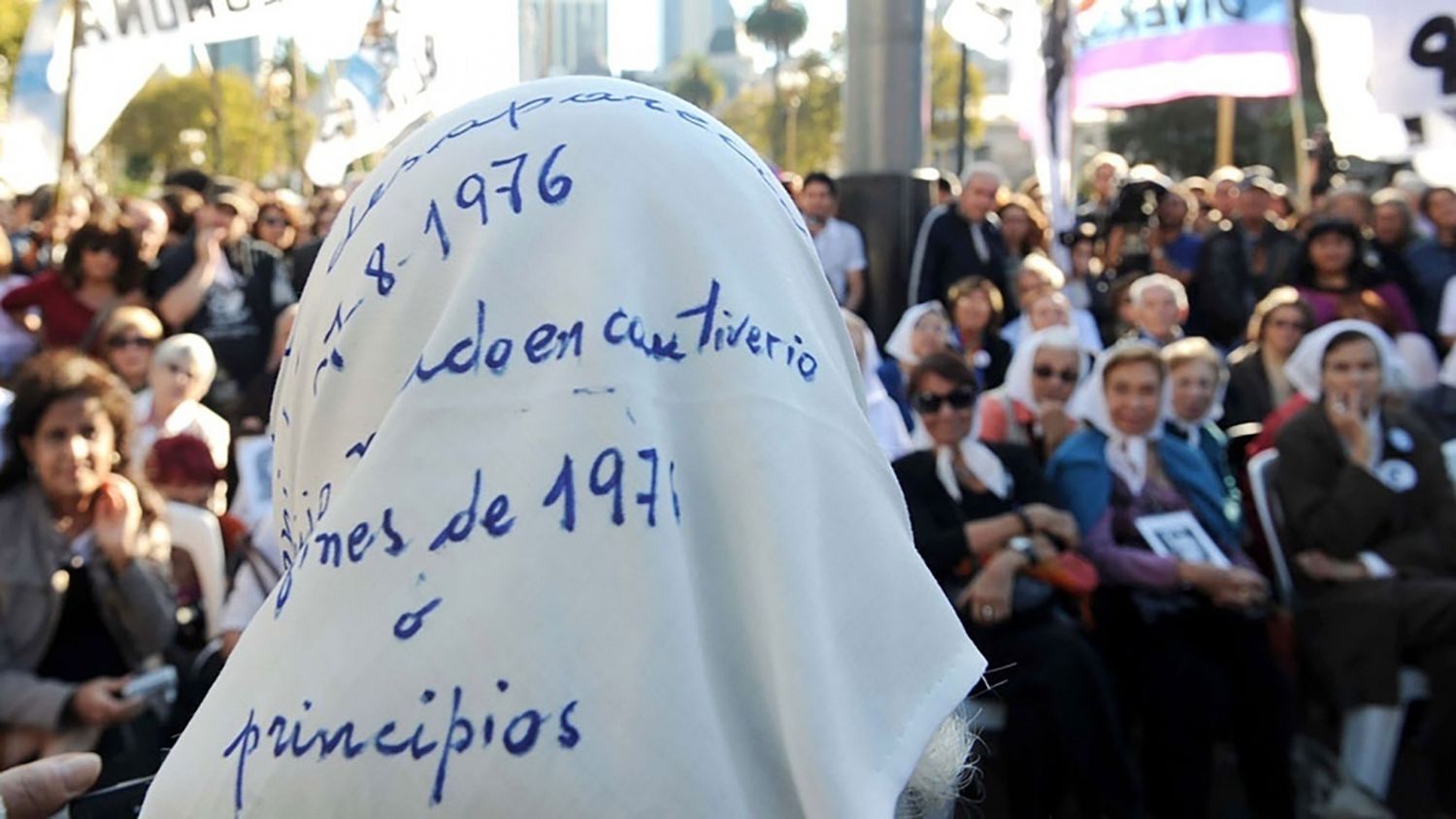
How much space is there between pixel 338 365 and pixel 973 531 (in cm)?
373

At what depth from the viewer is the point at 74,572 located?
12.7ft

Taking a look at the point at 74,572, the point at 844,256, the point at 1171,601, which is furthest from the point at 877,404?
the point at 74,572

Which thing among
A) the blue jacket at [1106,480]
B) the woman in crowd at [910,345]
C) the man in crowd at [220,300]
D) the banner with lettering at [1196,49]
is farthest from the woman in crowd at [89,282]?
the banner with lettering at [1196,49]

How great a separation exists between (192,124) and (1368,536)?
59850mm

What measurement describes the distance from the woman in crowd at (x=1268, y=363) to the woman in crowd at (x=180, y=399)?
155 inches

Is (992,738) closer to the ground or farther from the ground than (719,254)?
closer to the ground

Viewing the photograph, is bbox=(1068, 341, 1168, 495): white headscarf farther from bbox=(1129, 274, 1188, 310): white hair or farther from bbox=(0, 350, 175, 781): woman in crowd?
bbox=(0, 350, 175, 781): woman in crowd

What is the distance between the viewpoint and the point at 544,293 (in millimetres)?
971

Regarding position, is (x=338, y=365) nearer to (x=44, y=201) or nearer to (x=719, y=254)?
(x=719, y=254)

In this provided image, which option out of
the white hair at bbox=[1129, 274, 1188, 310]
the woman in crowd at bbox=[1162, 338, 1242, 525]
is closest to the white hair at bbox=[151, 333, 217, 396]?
the woman in crowd at bbox=[1162, 338, 1242, 525]

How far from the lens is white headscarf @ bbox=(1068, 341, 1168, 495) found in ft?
16.8

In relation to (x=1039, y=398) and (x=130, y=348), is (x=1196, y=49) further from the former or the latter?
(x=130, y=348)

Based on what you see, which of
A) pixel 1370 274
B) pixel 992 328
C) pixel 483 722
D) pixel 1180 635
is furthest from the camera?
pixel 1370 274

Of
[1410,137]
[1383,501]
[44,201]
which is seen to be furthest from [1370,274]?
[44,201]
